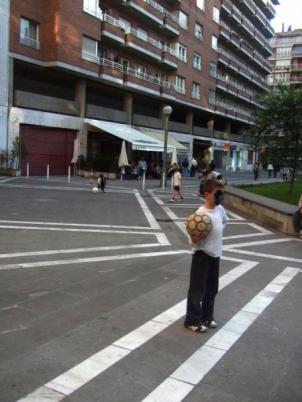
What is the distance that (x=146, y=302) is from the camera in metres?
5.97

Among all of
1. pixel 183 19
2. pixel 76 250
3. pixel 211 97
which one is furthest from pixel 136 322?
pixel 211 97

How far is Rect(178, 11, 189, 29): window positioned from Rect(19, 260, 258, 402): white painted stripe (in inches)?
1721

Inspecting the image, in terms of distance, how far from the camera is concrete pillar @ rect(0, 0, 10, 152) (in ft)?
89.7

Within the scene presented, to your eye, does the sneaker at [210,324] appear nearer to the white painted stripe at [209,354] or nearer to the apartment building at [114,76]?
the white painted stripe at [209,354]

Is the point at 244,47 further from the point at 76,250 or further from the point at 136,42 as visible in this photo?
the point at 76,250

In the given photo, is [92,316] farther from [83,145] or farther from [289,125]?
[83,145]

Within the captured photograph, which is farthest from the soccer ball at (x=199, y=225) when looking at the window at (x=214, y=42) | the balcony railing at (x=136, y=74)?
the window at (x=214, y=42)

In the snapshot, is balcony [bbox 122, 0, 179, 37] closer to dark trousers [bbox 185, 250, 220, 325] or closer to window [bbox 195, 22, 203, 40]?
window [bbox 195, 22, 203, 40]

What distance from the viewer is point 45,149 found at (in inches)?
1229

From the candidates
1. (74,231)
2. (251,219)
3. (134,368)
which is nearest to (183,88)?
(251,219)

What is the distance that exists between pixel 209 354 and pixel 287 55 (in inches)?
4369

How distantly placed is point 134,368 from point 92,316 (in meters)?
1.38

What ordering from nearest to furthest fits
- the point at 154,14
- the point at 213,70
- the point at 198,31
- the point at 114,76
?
Answer: the point at 114,76
the point at 154,14
the point at 198,31
the point at 213,70

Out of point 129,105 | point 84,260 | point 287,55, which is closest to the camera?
point 84,260
